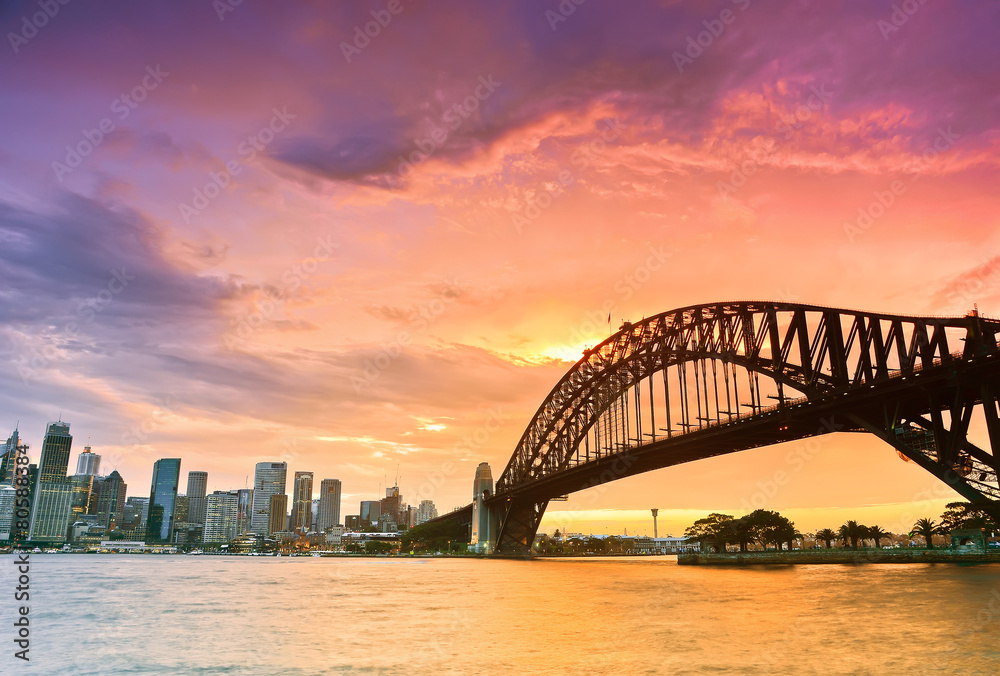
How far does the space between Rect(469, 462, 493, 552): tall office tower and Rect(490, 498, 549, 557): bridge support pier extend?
99.8 inches

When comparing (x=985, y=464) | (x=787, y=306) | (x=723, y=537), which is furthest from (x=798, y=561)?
(x=985, y=464)

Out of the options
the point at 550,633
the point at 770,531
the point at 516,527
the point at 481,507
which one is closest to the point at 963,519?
the point at 770,531

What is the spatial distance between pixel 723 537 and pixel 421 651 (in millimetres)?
90229

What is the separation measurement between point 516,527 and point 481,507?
10.2m

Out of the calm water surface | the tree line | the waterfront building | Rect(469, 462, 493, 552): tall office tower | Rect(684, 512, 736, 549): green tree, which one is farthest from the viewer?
the waterfront building

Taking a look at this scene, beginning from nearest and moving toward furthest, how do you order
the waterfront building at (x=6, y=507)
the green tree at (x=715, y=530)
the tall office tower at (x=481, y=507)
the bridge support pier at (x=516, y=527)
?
the green tree at (x=715, y=530) → the bridge support pier at (x=516, y=527) → the tall office tower at (x=481, y=507) → the waterfront building at (x=6, y=507)

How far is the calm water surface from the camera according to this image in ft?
63.2

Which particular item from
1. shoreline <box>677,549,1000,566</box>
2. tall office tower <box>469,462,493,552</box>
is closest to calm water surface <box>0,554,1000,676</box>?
shoreline <box>677,549,1000,566</box>

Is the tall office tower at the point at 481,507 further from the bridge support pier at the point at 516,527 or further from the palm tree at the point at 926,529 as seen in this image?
the palm tree at the point at 926,529

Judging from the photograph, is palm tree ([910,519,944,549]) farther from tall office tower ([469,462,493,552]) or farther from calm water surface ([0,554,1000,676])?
tall office tower ([469,462,493,552])

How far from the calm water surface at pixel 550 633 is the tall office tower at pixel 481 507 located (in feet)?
332

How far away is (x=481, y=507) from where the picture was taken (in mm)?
143375

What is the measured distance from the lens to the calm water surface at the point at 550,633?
1925 cm

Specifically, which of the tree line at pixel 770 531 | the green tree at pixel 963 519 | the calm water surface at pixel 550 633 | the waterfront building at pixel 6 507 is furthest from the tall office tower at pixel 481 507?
the waterfront building at pixel 6 507
